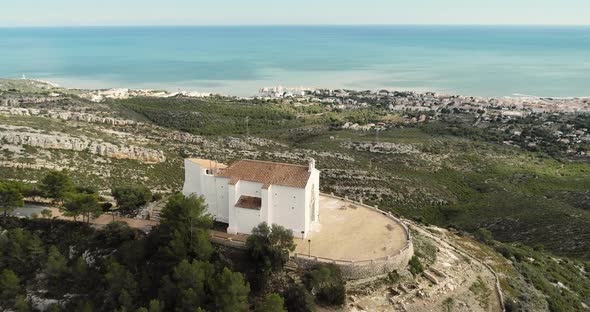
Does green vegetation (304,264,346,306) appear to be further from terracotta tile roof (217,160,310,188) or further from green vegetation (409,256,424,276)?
terracotta tile roof (217,160,310,188)

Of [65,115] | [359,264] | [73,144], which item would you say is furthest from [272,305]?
[65,115]

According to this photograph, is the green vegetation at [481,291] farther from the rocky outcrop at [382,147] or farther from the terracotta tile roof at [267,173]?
the rocky outcrop at [382,147]

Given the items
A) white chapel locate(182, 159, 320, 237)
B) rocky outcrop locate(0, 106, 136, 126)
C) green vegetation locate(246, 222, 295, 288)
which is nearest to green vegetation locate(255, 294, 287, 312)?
green vegetation locate(246, 222, 295, 288)

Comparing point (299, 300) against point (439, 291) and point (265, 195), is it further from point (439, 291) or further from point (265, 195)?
point (439, 291)

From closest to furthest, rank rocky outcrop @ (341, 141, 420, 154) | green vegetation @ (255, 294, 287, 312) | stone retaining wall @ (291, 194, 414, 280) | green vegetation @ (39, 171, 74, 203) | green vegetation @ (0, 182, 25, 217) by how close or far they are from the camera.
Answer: green vegetation @ (255, 294, 287, 312)
stone retaining wall @ (291, 194, 414, 280)
green vegetation @ (0, 182, 25, 217)
green vegetation @ (39, 171, 74, 203)
rocky outcrop @ (341, 141, 420, 154)

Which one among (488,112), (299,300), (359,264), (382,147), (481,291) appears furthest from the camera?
(488,112)

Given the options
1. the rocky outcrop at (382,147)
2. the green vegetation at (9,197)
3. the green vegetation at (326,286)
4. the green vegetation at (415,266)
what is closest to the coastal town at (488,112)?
the rocky outcrop at (382,147)
